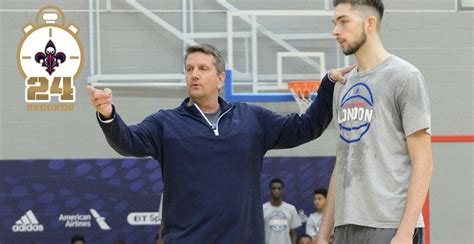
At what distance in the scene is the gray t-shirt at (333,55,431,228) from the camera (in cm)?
403

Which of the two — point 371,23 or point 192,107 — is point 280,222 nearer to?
point 192,107

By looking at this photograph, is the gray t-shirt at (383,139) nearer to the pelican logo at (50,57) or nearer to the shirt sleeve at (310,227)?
the shirt sleeve at (310,227)

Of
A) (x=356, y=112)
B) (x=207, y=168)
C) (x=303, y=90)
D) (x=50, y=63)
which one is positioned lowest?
(x=207, y=168)

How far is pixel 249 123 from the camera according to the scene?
193 inches

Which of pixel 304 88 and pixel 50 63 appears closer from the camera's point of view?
pixel 304 88

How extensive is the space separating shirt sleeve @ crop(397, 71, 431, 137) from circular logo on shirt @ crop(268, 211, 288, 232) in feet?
23.7

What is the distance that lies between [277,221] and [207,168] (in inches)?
258

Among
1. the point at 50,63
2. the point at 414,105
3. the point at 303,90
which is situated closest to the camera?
the point at 414,105

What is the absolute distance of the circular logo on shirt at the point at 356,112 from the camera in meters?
4.13

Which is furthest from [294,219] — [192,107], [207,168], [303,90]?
[207,168]

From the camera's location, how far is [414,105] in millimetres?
4012

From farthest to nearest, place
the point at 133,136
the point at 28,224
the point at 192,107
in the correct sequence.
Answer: the point at 28,224, the point at 192,107, the point at 133,136

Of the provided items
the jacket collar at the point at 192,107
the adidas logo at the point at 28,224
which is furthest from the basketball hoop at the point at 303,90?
the jacket collar at the point at 192,107

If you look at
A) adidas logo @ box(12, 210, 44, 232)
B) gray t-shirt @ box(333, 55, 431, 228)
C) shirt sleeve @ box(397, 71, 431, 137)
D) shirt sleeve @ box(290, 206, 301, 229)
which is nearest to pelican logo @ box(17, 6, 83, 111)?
adidas logo @ box(12, 210, 44, 232)
